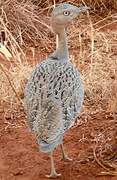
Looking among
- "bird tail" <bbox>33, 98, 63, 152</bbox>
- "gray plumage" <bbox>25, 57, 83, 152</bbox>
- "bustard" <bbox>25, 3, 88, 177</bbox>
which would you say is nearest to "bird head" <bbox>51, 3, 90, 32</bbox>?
"bustard" <bbox>25, 3, 88, 177</bbox>

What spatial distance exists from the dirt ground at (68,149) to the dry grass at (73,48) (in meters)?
0.27

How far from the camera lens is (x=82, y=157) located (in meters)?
5.05

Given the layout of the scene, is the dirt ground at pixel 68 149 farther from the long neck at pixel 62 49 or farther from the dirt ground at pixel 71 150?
the long neck at pixel 62 49

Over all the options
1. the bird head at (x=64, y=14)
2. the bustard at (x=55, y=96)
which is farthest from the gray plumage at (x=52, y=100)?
the bird head at (x=64, y=14)

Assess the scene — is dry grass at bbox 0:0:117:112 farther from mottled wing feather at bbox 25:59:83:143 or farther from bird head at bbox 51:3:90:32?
bird head at bbox 51:3:90:32

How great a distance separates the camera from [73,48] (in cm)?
798

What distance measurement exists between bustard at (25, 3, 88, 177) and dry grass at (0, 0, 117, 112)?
0.86 metres

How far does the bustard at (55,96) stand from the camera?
4.47 meters

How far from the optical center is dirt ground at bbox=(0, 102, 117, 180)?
4.82 metres

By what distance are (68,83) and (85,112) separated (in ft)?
3.42

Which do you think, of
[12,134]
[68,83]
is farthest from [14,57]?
[68,83]

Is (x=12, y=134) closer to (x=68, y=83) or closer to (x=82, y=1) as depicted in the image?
(x=68, y=83)

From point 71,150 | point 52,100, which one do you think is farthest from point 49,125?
point 71,150

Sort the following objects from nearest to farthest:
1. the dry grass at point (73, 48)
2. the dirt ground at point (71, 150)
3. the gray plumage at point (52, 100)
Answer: the gray plumage at point (52, 100) < the dirt ground at point (71, 150) < the dry grass at point (73, 48)
